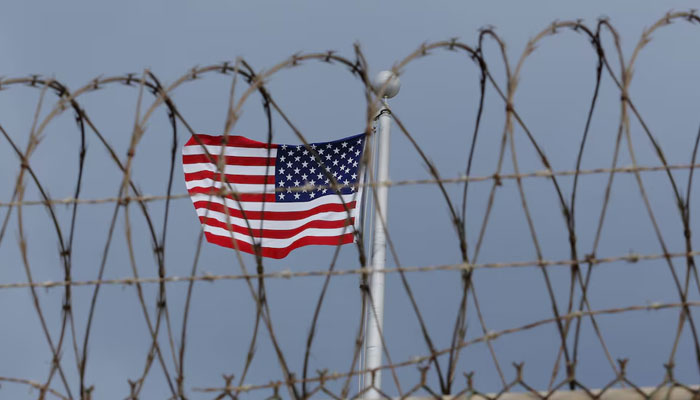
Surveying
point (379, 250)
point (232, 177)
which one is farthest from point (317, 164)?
point (379, 250)

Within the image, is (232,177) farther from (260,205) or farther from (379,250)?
(379,250)

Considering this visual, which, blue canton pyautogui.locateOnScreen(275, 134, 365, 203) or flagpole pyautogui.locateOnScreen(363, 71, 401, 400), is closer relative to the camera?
flagpole pyautogui.locateOnScreen(363, 71, 401, 400)

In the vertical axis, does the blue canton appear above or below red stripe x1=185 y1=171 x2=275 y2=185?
above

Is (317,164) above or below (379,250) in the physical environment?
above

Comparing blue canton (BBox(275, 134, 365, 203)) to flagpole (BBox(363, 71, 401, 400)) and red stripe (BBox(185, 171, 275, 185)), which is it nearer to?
red stripe (BBox(185, 171, 275, 185))

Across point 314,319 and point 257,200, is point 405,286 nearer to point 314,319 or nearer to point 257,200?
point 314,319

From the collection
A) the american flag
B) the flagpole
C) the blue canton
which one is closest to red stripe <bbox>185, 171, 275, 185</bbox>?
the american flag

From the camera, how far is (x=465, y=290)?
24.4 feet

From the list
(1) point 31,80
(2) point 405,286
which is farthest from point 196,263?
(1) point 31,80

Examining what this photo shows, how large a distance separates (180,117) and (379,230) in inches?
176

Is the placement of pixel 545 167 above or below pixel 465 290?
above

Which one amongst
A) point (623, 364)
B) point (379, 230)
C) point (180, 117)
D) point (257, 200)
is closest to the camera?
point (623, 364)

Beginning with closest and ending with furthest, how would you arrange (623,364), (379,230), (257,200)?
(623,364) → (379,230) → (257,200)

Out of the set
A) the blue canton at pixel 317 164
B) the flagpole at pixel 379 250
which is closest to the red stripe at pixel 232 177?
the blue canton at pixel 317 164
